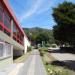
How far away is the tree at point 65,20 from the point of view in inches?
2498

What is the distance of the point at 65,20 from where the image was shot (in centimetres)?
6506

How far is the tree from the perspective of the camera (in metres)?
63.4

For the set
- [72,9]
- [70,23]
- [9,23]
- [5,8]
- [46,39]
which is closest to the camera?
[5,8]

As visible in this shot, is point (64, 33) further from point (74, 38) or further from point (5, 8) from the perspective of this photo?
point (5, 8)

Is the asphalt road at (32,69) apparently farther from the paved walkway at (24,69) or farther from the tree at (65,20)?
the tree at (65,20)

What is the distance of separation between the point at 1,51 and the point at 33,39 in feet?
449

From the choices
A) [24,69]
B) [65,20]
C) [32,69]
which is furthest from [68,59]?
[65,20]

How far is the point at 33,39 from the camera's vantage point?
6319 inches

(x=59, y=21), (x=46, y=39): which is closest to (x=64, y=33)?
(x=59, y=21)

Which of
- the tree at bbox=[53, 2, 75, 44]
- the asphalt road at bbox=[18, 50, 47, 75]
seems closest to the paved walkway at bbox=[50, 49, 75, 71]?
the asphalt road at bbox=[18, 50, 47, 75]

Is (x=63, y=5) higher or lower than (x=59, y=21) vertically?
higher

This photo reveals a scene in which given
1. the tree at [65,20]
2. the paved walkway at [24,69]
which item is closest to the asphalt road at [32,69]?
the paved walkway at [24,69]

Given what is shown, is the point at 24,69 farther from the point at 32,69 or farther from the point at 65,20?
the point at 65,20

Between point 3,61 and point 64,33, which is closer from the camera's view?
point 3,61
